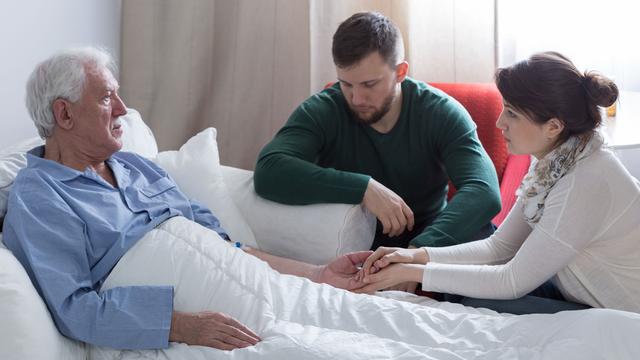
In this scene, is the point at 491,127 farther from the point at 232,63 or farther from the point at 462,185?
the point at 232,63

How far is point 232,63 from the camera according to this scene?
10.1 ft

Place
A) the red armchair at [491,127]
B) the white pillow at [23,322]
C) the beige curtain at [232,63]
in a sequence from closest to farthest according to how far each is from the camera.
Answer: the white pillow at [23,322], the red armchair at [491,127], the beige curtain at [232,63]

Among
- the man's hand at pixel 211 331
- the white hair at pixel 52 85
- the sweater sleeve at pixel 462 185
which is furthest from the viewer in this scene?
the sweater sleeve at pixel 462 185

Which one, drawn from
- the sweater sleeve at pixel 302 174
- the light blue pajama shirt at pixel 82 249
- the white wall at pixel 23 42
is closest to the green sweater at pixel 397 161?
the sweater sleeve at pixel 302 174

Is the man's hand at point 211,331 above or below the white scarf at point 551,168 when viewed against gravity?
below

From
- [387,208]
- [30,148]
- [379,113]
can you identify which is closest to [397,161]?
[379,113]

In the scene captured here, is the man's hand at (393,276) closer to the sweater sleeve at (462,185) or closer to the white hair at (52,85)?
the sweater sleeve at (462,185)

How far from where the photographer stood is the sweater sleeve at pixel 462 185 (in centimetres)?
197

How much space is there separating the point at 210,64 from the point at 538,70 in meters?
1.73

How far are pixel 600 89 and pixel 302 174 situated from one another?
78cm

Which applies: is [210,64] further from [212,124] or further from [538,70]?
[538,70]

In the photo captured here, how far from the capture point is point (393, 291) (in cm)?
182

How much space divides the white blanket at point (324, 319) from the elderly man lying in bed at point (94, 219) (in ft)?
0.12

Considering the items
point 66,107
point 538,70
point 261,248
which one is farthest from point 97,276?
point 538,70
